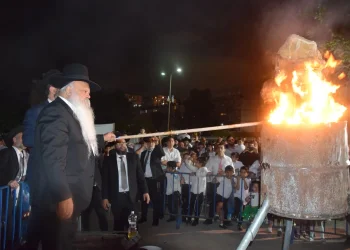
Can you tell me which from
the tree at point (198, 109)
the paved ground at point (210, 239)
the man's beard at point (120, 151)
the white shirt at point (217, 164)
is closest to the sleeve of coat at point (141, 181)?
the man's beard at point (120, 151)

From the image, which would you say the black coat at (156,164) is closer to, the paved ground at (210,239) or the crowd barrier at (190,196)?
the crowd barrier at (190,196)

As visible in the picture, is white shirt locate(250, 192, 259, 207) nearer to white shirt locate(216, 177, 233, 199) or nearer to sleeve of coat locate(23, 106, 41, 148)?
white shirt locate(216, 177, 233, 199)

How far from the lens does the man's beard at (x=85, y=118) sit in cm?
379

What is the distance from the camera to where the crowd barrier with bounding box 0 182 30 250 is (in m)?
5.64

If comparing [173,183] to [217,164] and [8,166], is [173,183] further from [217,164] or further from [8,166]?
[8,166]

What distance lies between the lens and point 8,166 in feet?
20.1

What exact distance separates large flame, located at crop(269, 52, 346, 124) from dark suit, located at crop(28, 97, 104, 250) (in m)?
2.17

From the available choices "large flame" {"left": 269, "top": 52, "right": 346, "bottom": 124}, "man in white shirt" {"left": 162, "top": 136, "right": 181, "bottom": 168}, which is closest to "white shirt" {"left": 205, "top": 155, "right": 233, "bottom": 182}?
"man in white shirt" {"left": 162, "top": 136, "right": 181, "bottom": 168}

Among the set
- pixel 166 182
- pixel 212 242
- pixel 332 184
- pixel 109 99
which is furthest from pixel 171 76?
pixel 109 99

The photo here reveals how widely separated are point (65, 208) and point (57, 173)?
33 centimetres

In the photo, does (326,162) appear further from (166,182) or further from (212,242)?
(166,182)

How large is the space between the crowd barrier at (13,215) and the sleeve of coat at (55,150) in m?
2.41

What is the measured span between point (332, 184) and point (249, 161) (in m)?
7.60

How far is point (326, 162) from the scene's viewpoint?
11.9ft
